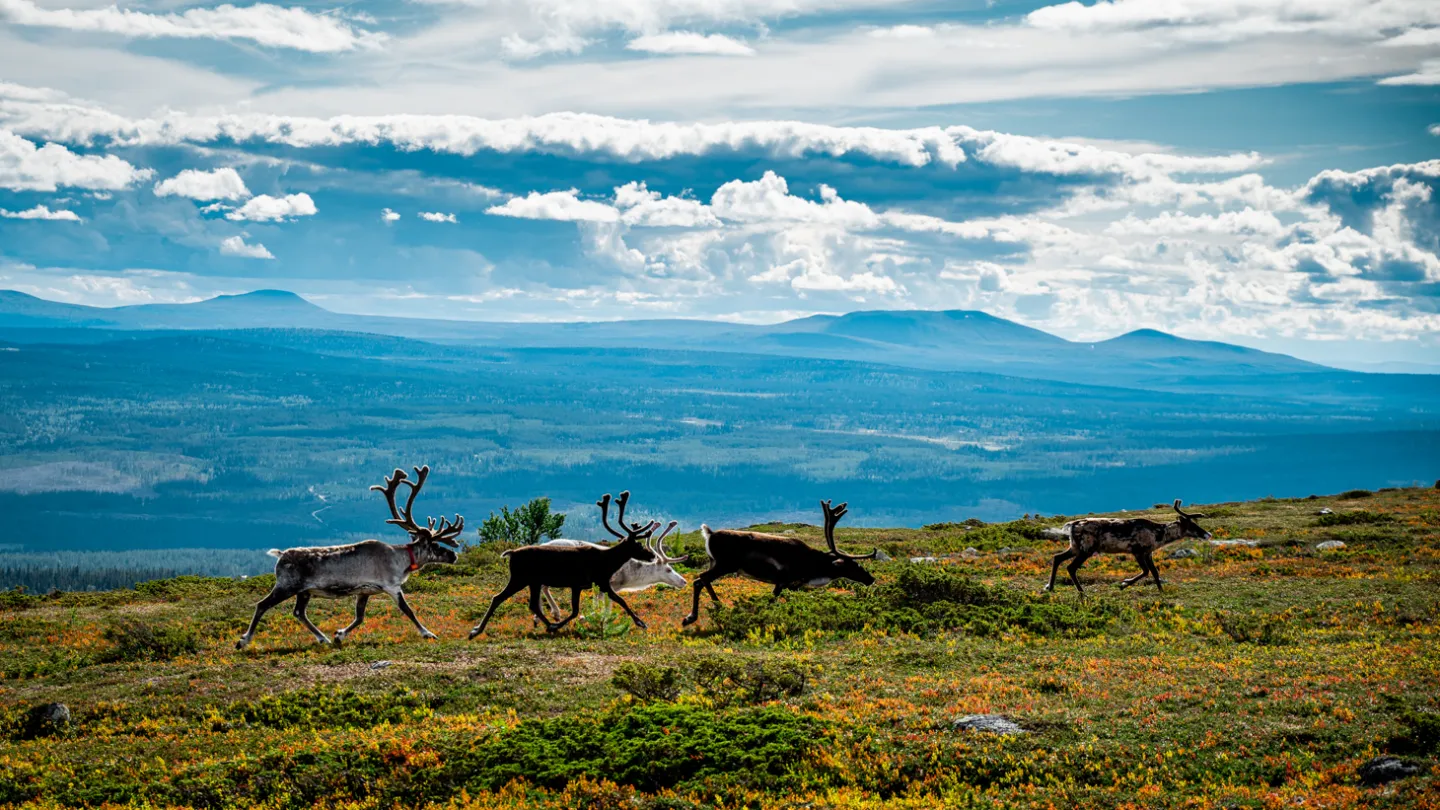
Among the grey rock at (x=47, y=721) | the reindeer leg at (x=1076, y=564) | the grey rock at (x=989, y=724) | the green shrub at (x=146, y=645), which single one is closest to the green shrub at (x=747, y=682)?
the grey rock at (x=989, y=724)

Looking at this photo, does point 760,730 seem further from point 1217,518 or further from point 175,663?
point 1217,518

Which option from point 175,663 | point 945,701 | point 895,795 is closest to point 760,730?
point 895,795

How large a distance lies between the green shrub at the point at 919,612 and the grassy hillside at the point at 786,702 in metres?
0.07

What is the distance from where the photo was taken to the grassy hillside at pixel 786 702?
13.6 metres

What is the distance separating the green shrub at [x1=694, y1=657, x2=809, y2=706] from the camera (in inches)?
661

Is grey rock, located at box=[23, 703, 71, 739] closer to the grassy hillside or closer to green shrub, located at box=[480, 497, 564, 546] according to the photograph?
the grassy hillside

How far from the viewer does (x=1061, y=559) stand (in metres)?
28.5

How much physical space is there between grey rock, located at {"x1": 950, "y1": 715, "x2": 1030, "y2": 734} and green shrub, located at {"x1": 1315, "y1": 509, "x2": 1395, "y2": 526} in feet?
96.1

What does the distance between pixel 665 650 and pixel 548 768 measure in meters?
7.16

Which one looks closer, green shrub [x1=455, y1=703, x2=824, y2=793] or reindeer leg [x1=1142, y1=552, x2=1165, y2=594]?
green shrub [x1=455, y1=703, x2=824, y2=793]

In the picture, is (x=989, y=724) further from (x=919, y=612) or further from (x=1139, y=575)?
(x=1139, y=575)

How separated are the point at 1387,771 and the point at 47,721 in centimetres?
1982

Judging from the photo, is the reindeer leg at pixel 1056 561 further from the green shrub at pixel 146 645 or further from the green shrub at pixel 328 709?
the green shrub at pixel 146 645

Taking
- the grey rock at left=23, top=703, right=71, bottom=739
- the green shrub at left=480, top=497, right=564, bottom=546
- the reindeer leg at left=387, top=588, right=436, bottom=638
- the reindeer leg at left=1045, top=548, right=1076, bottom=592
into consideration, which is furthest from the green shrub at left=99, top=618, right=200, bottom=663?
the green shrub at left=480, top=497, right=564, bottom=546
